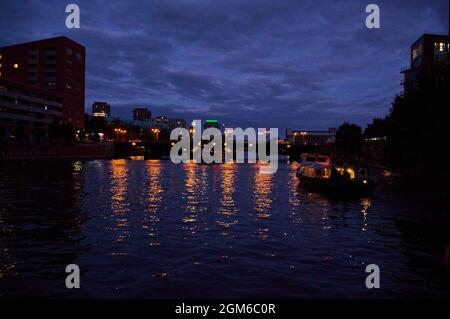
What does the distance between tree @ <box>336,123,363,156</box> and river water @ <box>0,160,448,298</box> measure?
10908cm

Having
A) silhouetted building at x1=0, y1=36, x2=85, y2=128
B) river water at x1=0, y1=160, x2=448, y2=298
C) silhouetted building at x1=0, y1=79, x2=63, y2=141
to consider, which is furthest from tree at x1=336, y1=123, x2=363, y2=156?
river water at x1=0, y1=160, x2=448, y2=298

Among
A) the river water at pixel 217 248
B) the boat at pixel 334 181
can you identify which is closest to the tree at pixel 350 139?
the boat at pixel 334 181

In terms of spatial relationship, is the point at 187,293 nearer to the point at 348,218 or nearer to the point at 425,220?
the point at 348,218

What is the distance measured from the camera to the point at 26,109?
140m

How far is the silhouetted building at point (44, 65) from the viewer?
16062 cm

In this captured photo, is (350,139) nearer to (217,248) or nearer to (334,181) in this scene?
(334,181)

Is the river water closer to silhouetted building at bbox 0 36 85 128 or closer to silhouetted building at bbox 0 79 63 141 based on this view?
silhouetted building at bbox 0 79 63 141

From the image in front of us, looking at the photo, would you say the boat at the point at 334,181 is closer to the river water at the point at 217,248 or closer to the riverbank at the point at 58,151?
the river water at the point at 217,248

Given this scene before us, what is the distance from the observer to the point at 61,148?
132m

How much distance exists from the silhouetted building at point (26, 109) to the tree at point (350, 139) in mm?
96959

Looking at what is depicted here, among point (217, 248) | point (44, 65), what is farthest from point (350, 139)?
point (217, 248)

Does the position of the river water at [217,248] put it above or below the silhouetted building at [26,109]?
below
